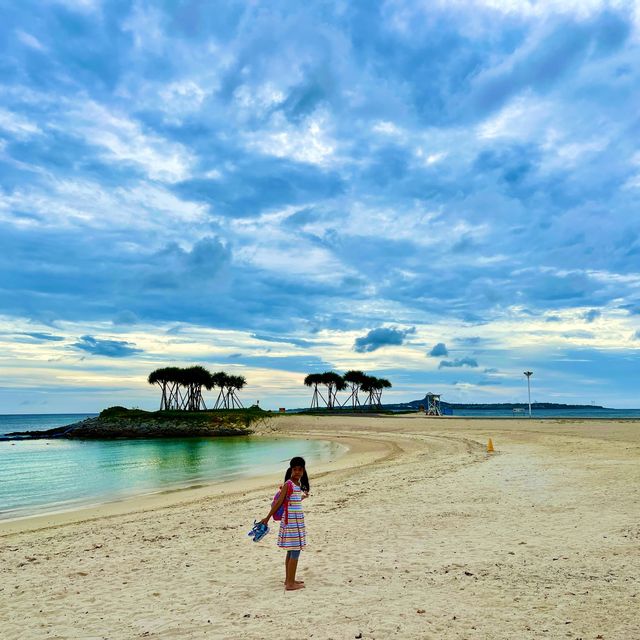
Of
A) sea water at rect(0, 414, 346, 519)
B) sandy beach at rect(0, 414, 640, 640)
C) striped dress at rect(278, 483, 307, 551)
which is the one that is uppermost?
striped dress at rect(278, 483, 307, 551)

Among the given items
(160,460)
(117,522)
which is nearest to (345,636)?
(117,522)

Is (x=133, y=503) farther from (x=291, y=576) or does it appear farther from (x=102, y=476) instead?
(x=291, y=576)

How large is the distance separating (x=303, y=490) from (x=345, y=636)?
2.30 metres

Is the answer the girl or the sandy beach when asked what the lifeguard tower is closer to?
the sandy beach

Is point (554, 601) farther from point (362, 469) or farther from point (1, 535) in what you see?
point (362, 469)

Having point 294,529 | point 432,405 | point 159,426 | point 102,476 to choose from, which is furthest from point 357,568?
point 432,405

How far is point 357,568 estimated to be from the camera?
29.3 ft

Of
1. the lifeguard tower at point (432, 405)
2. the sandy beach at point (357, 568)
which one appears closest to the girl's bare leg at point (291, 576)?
the sandy beach at point (357, 568)

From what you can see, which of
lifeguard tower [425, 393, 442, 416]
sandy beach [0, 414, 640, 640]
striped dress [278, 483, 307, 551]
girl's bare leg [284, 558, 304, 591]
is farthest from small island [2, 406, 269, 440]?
striped dress [278, 483, 307, 551]

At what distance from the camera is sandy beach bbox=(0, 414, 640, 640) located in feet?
21.9

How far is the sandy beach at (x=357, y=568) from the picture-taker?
667 cm

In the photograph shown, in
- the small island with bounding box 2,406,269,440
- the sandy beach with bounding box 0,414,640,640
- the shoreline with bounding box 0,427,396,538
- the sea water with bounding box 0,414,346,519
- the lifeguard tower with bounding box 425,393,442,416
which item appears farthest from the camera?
the lifeguard tower with bounding box 425,393,442,416

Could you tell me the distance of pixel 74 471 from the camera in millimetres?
34031

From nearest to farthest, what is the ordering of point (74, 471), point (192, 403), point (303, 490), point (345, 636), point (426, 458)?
point (345, 636) → point (303, 490) → point (426, 458) → point (74, 471) → point (192, 403)
